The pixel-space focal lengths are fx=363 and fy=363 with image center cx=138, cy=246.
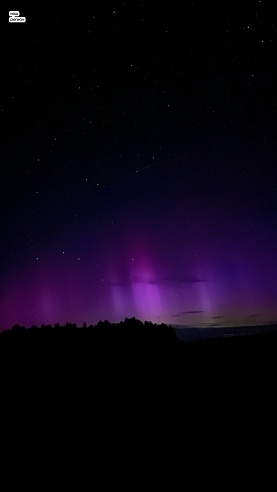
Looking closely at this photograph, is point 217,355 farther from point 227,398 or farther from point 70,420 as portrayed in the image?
point 70,420

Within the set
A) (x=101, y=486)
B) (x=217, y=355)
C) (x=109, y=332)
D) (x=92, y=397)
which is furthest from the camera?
(x=109, y=332)

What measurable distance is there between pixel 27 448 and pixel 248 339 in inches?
416

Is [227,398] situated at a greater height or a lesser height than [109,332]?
lesser

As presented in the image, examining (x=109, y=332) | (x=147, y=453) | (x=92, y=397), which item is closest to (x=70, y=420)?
(x=92, y=397)

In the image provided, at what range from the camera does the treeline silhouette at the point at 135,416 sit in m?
7.24

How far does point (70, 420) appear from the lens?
9.44m

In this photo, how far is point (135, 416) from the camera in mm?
9477

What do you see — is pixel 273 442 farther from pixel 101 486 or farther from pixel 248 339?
pixel 248 339

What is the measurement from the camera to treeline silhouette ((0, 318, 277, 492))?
285 inches

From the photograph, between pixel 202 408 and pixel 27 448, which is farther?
pixel 202 408

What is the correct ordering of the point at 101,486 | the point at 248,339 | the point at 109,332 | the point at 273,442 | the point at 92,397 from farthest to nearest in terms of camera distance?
the point at 109,332 → the point at 248,339 → the point at 92,397 → the point at 273,442 → the point at 101,486

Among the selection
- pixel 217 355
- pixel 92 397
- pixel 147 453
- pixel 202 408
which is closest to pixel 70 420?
pixel 92 397

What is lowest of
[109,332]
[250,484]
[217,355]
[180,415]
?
[250,484]

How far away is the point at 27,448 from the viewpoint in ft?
27.3
